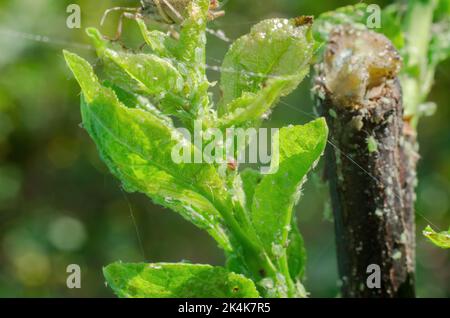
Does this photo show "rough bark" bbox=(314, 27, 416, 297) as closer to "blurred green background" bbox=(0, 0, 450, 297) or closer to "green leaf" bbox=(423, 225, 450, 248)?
"green leaf" bbox=(423, 225, 450, 248)

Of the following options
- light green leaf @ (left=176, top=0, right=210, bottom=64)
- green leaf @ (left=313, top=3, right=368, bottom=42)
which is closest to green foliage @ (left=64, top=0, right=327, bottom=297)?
light green leaf @ (left=176, top=0, right=210, bottom=64)

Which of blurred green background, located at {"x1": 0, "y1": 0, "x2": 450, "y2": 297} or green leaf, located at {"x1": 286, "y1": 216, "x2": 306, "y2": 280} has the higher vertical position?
blurred green background, located at {"x1": 0, "y1": 0, "x2": 450, "y2": 297}

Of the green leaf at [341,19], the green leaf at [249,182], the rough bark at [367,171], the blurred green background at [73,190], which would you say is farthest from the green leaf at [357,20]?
the blurred green background at [73,190]

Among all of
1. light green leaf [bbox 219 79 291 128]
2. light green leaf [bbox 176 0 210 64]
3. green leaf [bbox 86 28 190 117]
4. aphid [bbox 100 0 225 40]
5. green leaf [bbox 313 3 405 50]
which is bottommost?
light green leaf [bbox 219 79 291 128]

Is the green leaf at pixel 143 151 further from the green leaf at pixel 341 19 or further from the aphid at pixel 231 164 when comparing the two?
the green leaf at pixel 341 19

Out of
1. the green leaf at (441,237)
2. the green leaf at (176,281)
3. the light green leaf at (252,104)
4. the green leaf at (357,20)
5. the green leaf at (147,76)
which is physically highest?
the green leaf at (357,20)

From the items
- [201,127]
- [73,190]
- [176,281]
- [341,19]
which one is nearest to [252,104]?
[201,127]
